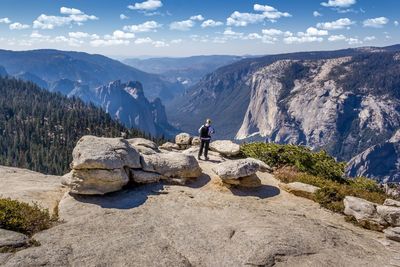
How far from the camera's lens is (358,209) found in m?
27.8

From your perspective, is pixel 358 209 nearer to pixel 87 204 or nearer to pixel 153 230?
pixel 153 230

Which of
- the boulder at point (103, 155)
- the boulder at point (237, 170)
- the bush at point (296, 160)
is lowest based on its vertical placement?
the bush at point (296, 160)

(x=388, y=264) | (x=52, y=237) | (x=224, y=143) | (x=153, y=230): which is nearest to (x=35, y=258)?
(x=52, y=237)

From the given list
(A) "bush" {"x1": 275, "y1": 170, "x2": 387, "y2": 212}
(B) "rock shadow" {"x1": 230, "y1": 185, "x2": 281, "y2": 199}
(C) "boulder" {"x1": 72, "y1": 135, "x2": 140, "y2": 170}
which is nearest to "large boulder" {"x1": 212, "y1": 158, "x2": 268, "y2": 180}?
(B) "rock shadow" {"x1": 230, "y1": 185, "x2": 281, "y2": 199}

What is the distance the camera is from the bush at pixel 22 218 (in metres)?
22.2

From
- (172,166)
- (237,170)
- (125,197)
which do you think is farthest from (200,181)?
(125,197)

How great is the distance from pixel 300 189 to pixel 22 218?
67.1ft

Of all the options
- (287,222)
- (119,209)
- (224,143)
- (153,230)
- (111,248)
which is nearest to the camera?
(111,248)

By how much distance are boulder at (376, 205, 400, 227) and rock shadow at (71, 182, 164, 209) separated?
52.0 feet

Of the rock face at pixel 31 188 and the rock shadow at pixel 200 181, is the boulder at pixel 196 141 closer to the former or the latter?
the rock shadow at pixel 200 181

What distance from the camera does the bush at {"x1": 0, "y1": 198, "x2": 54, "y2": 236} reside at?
72.7 feet

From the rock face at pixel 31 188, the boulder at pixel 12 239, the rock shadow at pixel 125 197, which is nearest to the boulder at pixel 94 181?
the rock shadow at pixel 125 197

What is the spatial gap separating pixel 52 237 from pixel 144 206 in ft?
23.8

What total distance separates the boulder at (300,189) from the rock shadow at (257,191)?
2.70 feet
